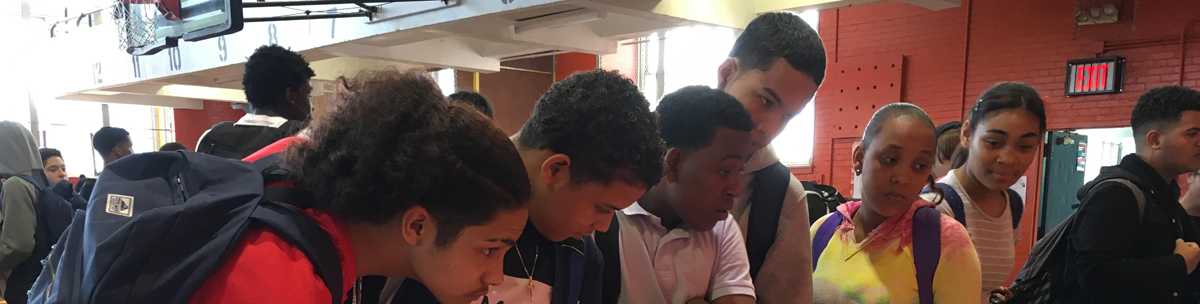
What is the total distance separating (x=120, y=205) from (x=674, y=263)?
3.12 feet

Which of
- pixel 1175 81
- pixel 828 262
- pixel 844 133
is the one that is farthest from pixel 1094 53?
pixel 828 262

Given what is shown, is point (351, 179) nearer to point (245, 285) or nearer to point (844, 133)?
point (245, 285)

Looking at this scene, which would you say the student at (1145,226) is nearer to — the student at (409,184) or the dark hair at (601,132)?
the dark hair at (601,132)

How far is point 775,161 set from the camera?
1540 millimetres

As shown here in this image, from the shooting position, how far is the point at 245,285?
2.47ft

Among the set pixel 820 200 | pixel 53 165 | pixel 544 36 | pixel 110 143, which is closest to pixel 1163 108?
pixel 820 200

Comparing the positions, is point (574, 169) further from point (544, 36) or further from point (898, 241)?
point (544, 36)

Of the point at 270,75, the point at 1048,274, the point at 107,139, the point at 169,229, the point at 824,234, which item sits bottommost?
the point at 1048,274

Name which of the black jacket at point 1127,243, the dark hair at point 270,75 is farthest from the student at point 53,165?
the black jacket at point 1127,243

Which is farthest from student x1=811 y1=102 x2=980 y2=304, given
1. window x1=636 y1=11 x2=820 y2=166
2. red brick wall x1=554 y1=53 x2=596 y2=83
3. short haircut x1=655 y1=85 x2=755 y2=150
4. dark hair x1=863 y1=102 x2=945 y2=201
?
red brick wall x1=554 y1=53 x2=596 y2=83

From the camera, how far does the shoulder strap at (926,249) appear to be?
1.65m

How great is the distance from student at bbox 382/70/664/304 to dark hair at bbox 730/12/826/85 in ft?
1.44

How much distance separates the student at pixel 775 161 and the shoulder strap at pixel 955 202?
0.83m

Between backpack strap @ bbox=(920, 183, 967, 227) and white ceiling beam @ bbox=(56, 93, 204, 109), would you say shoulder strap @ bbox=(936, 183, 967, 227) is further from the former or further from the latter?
white ceiling beam @ bbox=(56, 93, 204, 109)
